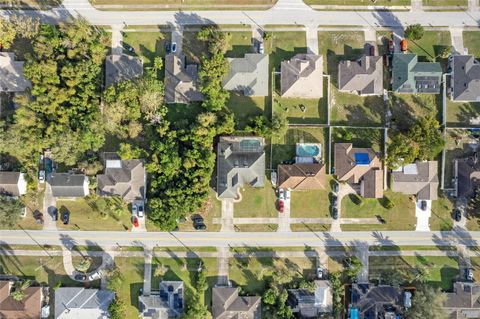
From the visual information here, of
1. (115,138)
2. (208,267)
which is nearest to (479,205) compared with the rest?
(208,267)

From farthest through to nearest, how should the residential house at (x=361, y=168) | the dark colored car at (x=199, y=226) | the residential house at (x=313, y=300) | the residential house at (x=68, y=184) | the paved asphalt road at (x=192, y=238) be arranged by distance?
the paved asphalt road at (x=192, y=238)
the dark colored car at (x=199, y=226)
the residential house at (x=313, y=300)
the residential house at (x=361, y=168)
the residential house at (x=68, y=184)

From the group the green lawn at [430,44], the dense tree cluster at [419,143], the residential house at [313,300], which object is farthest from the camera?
the green lawn at [430,44]

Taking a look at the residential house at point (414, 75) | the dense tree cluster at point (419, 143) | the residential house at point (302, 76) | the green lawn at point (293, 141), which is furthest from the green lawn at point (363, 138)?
the residential house at point (414, 75)

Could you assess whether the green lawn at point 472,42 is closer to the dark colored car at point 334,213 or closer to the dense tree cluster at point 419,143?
the dense tree cluster at point 419,143

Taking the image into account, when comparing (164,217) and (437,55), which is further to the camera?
(437,55)

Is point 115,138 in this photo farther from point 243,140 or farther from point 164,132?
point 243,140

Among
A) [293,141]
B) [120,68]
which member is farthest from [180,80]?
[293,141]

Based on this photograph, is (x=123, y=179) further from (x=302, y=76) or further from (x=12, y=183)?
(x=302, y=76)
